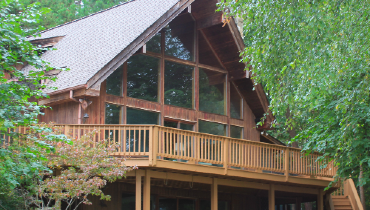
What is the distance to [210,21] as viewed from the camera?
54.4ft

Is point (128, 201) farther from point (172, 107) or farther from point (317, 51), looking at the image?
point (317, 51)

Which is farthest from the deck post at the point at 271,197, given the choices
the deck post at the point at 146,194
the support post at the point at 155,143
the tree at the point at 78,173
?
the tree at the point at 78,173

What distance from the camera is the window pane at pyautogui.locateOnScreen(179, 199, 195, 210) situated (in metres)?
16.9

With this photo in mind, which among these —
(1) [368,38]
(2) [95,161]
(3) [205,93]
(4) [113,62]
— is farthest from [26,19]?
(3) [205,93]

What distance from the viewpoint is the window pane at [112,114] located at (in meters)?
14.2

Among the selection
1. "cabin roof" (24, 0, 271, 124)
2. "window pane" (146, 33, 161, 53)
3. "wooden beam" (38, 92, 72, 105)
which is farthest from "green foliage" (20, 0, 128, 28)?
"wooden beam" (38, 92, 72, 105)

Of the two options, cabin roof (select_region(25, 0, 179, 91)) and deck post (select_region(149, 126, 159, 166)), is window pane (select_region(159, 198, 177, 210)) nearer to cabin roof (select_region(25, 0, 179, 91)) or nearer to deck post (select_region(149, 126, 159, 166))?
deck post (select_region(149, 126, 159, 166))

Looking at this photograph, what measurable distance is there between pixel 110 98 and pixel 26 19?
5.59 meters

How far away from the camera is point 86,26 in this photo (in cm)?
1894

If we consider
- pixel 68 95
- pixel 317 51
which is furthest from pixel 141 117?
pixel 317 51

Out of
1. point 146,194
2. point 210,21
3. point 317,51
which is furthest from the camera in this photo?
point 210,21

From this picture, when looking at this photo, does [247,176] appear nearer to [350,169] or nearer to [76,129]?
[350,169]

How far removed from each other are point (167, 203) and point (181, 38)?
19.1ft

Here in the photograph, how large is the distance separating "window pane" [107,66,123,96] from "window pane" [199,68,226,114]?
3.44 metres
